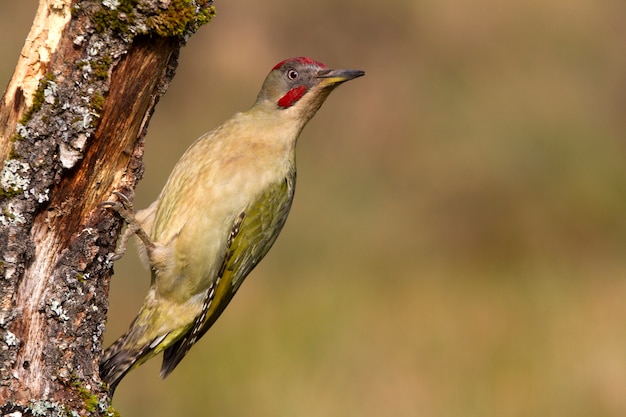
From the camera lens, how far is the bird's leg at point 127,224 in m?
3.48

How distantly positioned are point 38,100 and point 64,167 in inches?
9.0

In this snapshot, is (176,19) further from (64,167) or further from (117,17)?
(64,167)

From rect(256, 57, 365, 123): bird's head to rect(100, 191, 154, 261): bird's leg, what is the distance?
0.95 metres

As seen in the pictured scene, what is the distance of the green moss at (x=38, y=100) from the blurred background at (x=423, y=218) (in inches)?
108

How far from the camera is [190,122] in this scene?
9.52 metres

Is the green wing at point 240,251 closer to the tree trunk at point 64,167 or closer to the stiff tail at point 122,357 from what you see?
the stiff tail at point 122,357

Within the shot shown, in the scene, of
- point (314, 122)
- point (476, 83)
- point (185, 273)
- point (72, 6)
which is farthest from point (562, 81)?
point (72, 6)

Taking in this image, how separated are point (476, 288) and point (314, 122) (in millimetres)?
3006

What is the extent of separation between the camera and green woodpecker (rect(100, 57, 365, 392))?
4.34 m

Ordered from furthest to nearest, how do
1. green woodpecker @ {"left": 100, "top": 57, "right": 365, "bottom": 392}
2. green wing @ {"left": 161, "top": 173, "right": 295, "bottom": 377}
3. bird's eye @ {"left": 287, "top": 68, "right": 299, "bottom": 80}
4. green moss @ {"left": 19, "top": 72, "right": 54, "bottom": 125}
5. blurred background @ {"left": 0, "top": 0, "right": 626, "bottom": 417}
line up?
blurred background @ {"left": 0, "top": 0, "right": 626, "bottom": 417}
bird's eye @ {"left": 287, "top": 68, "right": 299, "bottom": 80}
green wing @ {"left": 161, "top": 173, "right": 295, "bottom": 377}
green woodpecker @ {"left": 100, "top": 57, "right": 365, "bottom": 392}
green moss @ {"left": 19, "top": 72, "right": 54, "bottom": 125}

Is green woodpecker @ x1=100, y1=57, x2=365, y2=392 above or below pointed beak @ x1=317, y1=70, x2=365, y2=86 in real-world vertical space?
below

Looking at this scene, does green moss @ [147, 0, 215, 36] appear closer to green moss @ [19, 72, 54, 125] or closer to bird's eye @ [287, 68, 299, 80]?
green moss @ [19, 72, 54, 125]

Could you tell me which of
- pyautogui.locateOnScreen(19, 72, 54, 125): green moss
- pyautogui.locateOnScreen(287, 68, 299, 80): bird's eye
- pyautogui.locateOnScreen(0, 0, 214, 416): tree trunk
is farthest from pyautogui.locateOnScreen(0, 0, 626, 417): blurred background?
pyautogui.locateOnScreen(19, 72, 54, 125): green moss

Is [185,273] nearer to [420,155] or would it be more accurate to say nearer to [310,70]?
[310,70]
